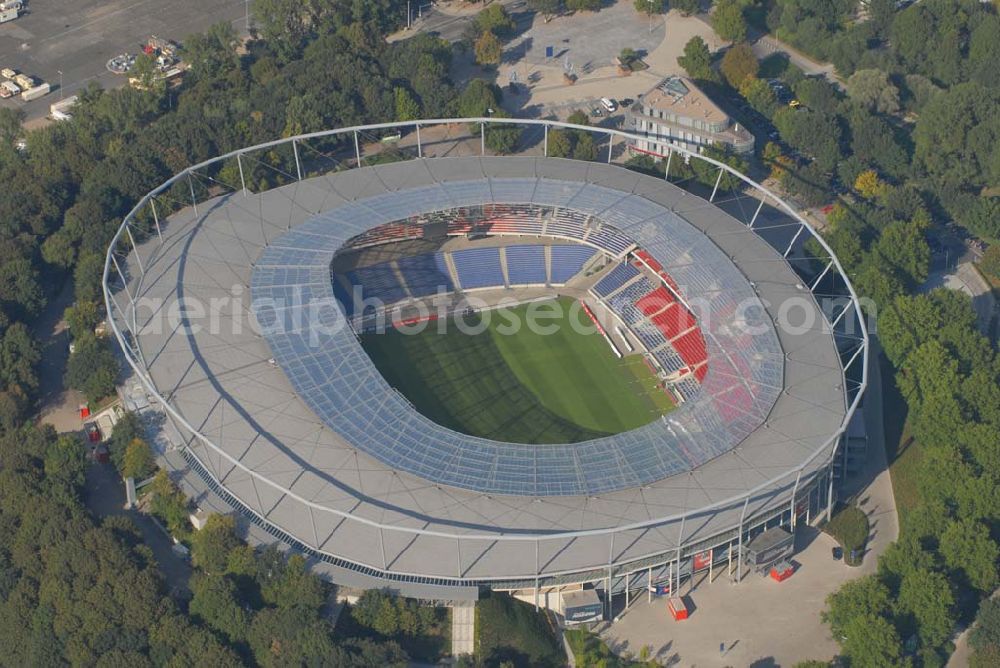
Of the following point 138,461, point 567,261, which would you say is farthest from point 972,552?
Result: point 138,461

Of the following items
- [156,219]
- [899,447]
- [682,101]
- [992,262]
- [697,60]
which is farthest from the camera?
[697,60]

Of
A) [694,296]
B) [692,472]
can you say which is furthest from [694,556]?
[694,296]

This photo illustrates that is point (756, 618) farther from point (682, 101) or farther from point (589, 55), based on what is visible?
point (589, 55)

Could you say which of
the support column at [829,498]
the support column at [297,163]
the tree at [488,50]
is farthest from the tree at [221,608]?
the tree at [488,50]

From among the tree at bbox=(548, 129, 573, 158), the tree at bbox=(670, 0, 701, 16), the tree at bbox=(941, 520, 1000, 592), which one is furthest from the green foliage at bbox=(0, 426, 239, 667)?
the tree at bbox=(670, 0, 701, 16)

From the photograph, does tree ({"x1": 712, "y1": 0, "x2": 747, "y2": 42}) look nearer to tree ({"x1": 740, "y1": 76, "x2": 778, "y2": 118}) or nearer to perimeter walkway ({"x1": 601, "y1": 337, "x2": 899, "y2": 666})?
tree ({"x1": 740, "y1": 76, "x2": 778, "y2": 118})
